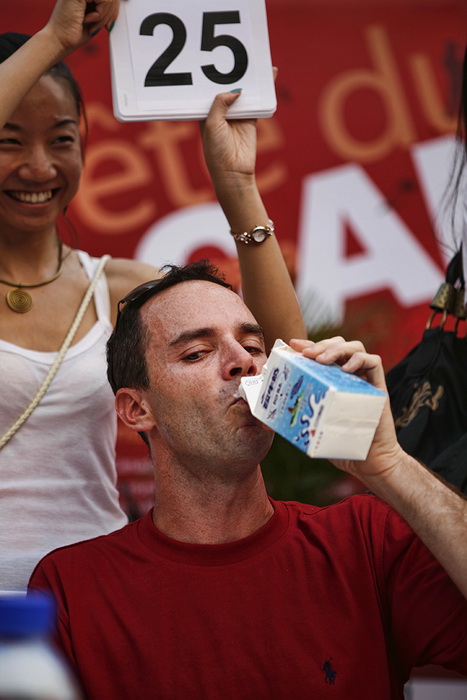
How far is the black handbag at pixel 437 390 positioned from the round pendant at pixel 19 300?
1.07 m

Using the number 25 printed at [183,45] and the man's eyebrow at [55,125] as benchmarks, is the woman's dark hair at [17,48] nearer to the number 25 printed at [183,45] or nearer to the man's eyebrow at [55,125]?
the man's eyebrow at [55,125]

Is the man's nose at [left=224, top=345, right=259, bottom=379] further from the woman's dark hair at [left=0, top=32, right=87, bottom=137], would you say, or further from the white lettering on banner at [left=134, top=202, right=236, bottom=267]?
the white lettering on banner at [left=134, top=202, right=236, bottom=267]

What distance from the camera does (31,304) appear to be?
2.75 metres

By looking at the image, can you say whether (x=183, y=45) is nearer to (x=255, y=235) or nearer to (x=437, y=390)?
(x=255, y=235)

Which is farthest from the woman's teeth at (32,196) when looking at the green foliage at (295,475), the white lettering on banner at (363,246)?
the white lettering on banner at (363,246)

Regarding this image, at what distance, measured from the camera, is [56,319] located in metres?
2.75

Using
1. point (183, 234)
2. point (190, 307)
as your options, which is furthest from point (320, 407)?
point (183, 234)

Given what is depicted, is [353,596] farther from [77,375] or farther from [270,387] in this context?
[77,375]

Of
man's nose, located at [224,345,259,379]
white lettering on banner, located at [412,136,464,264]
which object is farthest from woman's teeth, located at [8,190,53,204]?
white lettering on banner, located at [412,136,464,264]

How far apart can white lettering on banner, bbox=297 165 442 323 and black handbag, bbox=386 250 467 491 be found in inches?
98.3

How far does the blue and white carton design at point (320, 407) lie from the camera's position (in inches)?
64.3

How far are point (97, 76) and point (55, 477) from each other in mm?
3204

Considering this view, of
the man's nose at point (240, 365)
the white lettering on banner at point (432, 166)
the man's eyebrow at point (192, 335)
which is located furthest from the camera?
the white lettering on banner at point (432, 166)

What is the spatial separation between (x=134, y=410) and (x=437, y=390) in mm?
793
